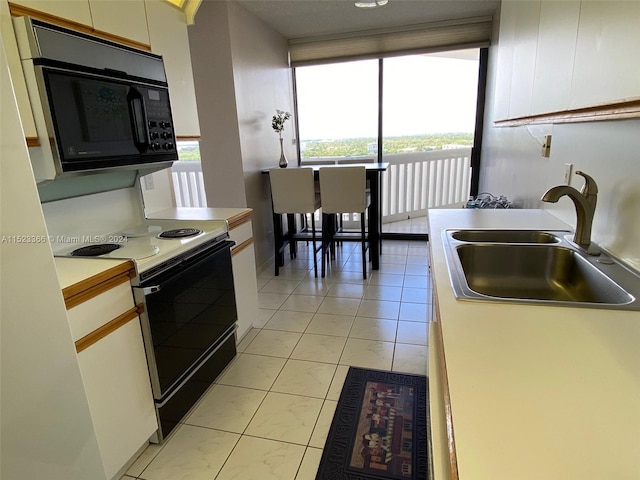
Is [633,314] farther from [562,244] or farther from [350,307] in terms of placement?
[350,307]

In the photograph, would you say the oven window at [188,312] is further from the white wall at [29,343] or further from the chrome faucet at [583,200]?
the chrome faucet at [583,200]

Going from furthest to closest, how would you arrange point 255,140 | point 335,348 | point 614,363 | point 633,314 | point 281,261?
point 281,261, point 255,140, point 335,348, point 633,314, point 614,363

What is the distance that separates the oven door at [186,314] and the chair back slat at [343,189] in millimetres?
1566

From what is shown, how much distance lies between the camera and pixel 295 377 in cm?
214

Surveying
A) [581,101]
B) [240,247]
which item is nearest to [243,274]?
[240,247]

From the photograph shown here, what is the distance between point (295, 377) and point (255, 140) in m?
2.42

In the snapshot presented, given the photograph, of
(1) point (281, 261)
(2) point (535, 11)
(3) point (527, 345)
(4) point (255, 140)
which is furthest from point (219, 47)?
(3) point (527, 345)

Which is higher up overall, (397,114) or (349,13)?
(349,13)

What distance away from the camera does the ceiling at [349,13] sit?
3248 mm

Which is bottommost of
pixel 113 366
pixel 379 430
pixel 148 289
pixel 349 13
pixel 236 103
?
pixel 379 430

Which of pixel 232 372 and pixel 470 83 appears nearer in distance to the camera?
pixel 232 372

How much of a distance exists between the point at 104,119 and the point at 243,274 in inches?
49.0

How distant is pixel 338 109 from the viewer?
4.55 m

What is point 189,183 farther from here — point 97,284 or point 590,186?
point 590,186
